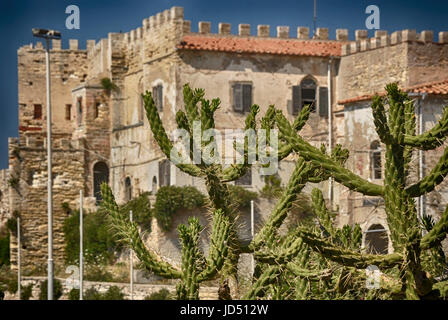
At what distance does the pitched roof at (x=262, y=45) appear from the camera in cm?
4578

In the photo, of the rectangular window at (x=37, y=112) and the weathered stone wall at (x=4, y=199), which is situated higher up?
the rectangular window at (x=37, y=112)

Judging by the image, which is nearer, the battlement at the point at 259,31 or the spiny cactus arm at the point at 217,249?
the spiny cactus arm at the point at 217,249

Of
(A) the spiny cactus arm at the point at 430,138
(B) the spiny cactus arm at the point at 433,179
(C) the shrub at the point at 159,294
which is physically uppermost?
(A) the spiny cactus arm at the point at 430,138

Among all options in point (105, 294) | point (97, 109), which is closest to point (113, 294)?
point (105, 294)

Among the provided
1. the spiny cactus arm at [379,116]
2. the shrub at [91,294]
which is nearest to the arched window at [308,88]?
the shrub at [91,294]

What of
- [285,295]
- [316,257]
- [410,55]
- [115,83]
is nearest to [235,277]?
[285,295]

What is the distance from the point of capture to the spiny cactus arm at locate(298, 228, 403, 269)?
43.9ft

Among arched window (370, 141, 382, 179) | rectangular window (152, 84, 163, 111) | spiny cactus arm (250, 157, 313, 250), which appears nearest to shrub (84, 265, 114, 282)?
rectangular window (152, 84, 163, 111)

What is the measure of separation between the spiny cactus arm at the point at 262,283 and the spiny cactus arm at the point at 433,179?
1.92m

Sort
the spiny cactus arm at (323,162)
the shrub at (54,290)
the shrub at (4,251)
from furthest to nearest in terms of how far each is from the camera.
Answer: the shrub at (4,251), the shrub at (54,290), the spiny cactus arm at (323,162)

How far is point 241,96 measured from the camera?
46.2m

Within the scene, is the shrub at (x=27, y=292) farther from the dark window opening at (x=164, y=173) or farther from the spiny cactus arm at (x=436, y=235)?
the spiny cactus arm at (x=436, y=235)
